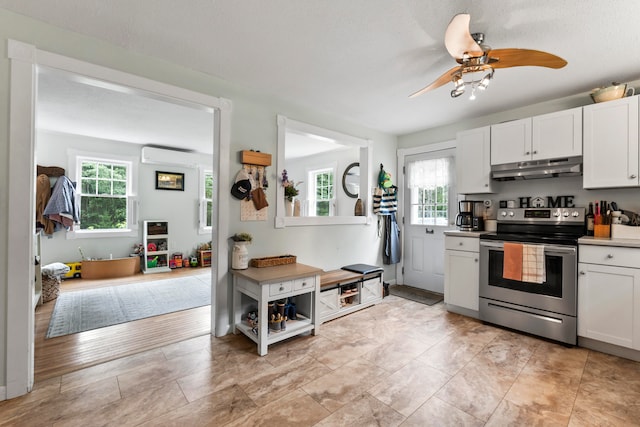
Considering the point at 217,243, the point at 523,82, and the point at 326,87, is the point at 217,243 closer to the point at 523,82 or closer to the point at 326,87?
the point at 326,87

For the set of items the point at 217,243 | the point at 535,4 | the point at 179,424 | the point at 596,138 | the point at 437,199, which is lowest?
the point at 179,424

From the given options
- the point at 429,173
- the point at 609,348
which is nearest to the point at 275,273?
the point at 429,173

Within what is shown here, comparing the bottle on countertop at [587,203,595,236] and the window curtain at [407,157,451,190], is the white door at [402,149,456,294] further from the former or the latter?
the bottle on countertop at [587,203,595,236]

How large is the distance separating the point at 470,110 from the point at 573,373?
2.87 m

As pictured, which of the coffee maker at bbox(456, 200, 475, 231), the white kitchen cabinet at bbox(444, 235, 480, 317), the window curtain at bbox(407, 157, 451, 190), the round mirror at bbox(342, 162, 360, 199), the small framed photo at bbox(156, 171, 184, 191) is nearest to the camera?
the white kitchen cabinet at bbox(444, 235, 480, 317)

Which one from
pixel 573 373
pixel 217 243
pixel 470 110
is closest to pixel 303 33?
pixel 217 243

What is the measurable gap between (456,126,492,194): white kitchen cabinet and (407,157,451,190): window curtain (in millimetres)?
450

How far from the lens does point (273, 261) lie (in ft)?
9.75

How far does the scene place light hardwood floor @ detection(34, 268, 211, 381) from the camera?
7.41 ft

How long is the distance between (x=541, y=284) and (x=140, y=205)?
6556 mm

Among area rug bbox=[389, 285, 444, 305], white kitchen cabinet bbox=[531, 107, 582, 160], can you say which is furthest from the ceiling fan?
area rug bbox=[389, 285, 444, 305]

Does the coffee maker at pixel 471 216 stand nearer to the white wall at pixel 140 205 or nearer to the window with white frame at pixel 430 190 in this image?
the window with white frame at pixel 430 190

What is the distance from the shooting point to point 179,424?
1.62 m

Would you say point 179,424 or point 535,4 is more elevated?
point 535,4
